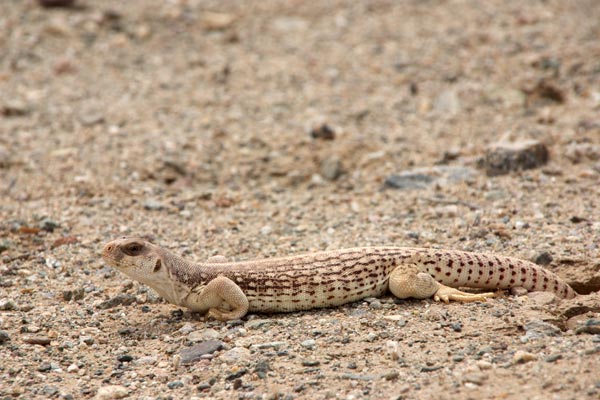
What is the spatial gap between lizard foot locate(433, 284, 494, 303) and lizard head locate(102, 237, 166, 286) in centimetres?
252

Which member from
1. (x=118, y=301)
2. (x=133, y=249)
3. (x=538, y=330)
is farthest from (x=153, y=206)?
(x=538, y=330)

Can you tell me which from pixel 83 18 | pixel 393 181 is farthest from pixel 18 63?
pixel 393 181

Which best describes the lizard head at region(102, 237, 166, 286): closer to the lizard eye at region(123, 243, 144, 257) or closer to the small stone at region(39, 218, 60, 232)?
the lizard eye at region(123, 243, 144, 257)

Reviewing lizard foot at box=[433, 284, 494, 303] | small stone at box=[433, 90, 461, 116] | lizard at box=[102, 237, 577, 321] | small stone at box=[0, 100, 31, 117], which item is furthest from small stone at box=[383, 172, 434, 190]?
small stone at box=[0, 100, 31, 117]

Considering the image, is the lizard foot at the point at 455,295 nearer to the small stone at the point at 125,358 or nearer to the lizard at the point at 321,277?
the lizard at the point at 321,277

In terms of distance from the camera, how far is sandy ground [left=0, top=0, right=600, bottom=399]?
6.53 m

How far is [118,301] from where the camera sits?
807 centimetres

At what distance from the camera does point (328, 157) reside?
1173 centimetres

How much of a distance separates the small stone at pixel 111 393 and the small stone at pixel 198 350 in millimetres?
579

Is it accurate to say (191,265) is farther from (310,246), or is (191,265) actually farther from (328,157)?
(328,157)

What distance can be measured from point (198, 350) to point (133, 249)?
1213 mm

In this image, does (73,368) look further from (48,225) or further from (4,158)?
(4,158)

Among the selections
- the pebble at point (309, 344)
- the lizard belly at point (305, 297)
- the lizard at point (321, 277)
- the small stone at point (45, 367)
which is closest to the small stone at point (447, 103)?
the lizard at point (321, 277)

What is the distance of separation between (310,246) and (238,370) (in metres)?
2.88
